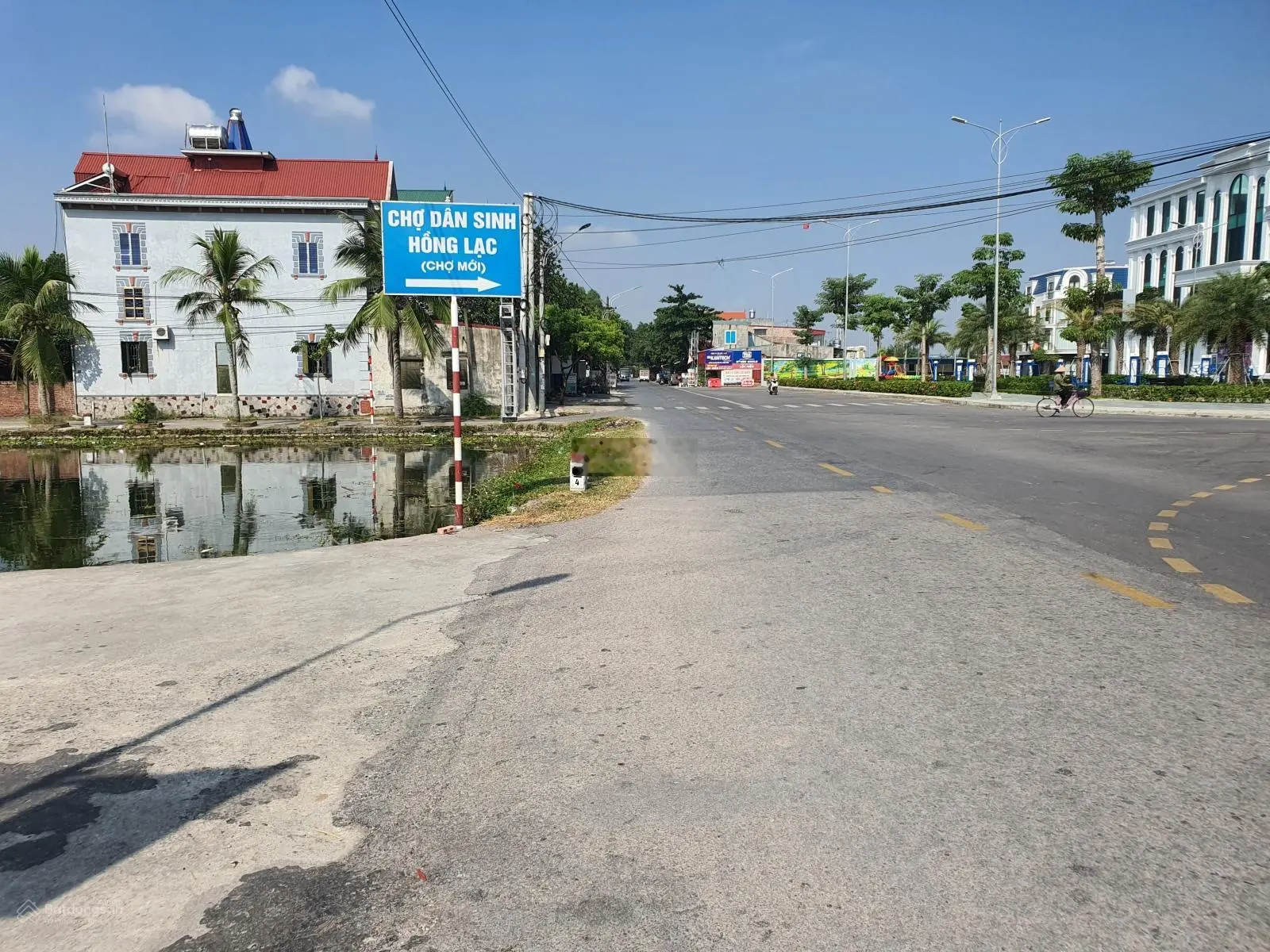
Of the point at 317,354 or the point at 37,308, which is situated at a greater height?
the point at 37,308

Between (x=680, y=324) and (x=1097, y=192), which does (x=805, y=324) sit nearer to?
(x=680, y=324)

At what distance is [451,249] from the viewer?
10.9 m

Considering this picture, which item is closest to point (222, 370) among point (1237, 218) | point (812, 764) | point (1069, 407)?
point (1069, 407)

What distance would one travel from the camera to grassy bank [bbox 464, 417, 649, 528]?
11.8m

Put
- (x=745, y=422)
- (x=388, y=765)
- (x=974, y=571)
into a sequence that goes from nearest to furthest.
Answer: (x=388, y=765), (x=974, y=571), (x=745, y=422)

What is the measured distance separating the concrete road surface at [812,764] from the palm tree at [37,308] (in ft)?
103

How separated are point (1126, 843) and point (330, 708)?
12.7 ft

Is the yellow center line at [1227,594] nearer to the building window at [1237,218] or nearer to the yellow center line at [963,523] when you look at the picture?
the yellow center line at [963,523]

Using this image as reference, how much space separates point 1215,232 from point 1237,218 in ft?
7.65

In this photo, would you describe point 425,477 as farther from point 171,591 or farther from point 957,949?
point 957,949

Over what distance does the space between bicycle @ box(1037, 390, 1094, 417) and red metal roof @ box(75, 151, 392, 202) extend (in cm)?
2856

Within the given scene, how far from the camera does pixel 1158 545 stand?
8.23 m

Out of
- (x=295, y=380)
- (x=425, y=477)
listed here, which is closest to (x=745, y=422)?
(x=425, y=477)

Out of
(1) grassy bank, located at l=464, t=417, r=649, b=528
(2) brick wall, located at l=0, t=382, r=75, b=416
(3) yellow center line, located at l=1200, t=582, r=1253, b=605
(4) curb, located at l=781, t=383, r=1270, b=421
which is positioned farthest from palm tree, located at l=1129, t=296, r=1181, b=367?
(2) brick wall, located at l=0, t=382, r=75, b=416
